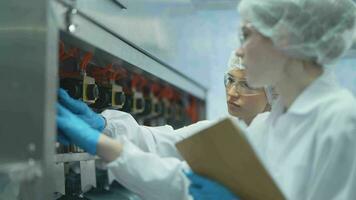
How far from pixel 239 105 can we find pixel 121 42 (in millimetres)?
589

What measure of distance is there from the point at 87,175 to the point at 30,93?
826mm

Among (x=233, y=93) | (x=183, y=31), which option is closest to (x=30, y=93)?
(x=233, y=93)

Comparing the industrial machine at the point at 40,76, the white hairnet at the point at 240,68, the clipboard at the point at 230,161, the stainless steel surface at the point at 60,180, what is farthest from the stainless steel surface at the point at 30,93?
the white hairnet at the point at 240,68

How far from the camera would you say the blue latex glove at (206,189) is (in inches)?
44.3

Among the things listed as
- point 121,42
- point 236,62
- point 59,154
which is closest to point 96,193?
point 59,154

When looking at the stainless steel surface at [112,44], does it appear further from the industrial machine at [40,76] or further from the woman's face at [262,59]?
the woman's face at [262,59]

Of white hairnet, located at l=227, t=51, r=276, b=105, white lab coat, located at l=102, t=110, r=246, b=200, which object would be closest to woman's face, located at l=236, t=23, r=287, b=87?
white lab coat, located at l=102, t=110, r=246, b=200

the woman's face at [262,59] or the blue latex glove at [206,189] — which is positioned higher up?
the woman's face at [262,59]

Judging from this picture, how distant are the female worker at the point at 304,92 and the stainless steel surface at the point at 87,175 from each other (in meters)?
0.63

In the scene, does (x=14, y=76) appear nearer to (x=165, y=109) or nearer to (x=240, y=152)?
(x=240, y=152)

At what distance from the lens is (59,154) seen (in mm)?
1397

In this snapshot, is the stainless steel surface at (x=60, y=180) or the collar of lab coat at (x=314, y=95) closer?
the collar of lab coat at (x=314, y=95)

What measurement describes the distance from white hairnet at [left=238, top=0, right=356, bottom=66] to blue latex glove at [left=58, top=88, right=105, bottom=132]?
1.57ft

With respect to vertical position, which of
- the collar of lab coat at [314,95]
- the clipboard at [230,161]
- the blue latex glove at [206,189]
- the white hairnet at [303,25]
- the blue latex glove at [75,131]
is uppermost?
the white hairnet at [303,25]
